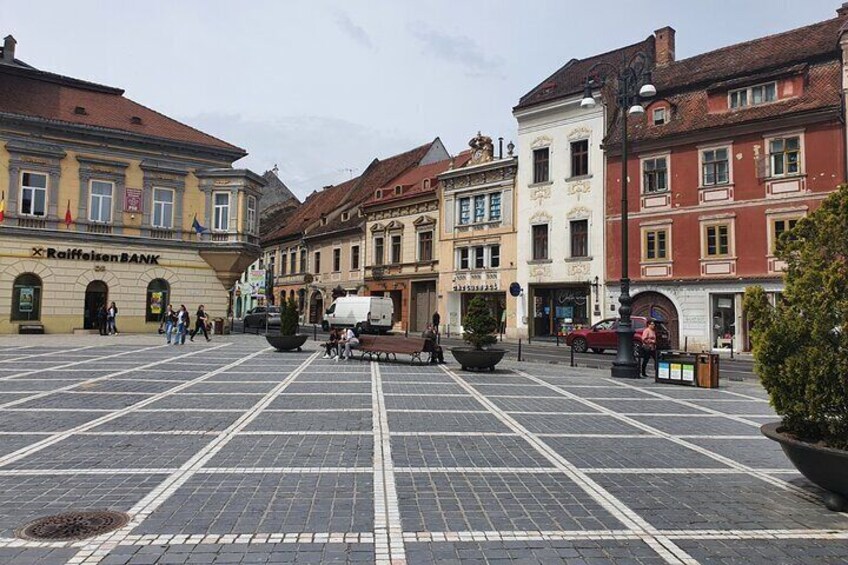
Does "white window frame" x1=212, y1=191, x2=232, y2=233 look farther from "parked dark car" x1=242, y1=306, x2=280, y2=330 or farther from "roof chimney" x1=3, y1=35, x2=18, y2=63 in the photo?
"roof chimney" x1=3, y1=35, x2=18, y2=63

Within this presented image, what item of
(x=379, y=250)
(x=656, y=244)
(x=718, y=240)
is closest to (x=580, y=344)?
(x=656, y=244)

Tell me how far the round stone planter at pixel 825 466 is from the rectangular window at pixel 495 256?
30.9 meters

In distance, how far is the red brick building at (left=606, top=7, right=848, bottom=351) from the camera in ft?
83.2

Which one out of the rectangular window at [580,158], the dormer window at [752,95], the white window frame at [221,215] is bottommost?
the white window frame at [221,215]

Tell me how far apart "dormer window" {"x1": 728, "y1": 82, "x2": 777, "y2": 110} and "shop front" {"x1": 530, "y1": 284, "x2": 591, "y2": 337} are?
36.4 feet

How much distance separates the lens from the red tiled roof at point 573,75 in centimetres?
3433

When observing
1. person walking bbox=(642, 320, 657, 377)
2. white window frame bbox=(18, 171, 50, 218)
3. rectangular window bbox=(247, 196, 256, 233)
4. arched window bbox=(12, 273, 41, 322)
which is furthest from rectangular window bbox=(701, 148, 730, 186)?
arched window bbox=(12, 273, 41, 322)

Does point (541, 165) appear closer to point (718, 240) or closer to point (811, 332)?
point (718, 240)

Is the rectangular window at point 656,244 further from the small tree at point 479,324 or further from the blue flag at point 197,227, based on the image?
the blue flag at point 197,227

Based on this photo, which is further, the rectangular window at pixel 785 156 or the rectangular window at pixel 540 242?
the rectangular window at pixel 540 242

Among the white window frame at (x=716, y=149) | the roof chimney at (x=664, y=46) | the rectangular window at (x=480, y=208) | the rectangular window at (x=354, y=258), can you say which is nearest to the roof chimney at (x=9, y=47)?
the rectangular window at (x=354, y=258)

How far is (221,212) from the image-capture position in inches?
1316

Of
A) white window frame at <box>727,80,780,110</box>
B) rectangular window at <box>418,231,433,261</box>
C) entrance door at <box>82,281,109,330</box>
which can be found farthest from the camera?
rectangular window at <box>418,231,433,261</box>

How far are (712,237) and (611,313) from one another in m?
5.98
